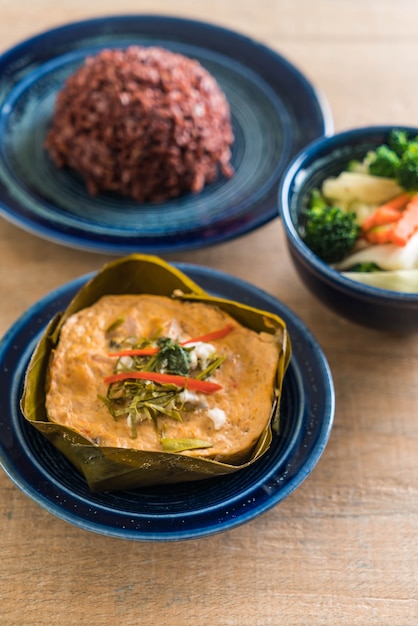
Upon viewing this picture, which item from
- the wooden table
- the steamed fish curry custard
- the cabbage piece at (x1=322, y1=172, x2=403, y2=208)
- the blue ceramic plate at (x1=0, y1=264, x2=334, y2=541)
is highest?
the cabbage piece at (x1=322, y1=172, x2=403, y2=208)

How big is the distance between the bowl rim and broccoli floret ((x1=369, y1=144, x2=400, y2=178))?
0.12 meters

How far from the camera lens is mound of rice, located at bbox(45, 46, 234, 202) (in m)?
2.25

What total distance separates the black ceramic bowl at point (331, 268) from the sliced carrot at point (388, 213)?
20 cm

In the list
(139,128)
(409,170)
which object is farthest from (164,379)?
(139,128)

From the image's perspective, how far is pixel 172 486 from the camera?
4.98 feet

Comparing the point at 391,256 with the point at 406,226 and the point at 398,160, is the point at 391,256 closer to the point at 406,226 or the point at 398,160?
the point at 406,226

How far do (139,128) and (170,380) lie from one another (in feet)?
3.36

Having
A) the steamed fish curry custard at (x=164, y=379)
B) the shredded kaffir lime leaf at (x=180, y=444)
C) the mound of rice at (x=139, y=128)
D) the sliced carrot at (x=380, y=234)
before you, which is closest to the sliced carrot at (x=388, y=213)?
the sliced carrot at (x=380, y=234)

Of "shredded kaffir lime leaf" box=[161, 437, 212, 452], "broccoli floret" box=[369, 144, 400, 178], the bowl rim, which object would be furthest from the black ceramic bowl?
"shredded kaffir lime leaf" box=[161, 437, 212, 452]

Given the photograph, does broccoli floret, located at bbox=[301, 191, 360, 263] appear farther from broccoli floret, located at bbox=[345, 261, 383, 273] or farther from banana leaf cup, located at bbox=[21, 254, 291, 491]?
banana leaf cup, located at bbox=[21, 254, 291, 491]

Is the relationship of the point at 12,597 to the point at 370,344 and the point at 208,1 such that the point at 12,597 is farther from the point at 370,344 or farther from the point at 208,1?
the point at 208,1

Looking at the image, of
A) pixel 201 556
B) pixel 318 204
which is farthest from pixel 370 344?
pixel 201 556

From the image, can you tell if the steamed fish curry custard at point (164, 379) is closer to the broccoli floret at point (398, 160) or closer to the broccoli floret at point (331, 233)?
the broccoli floret at point (331, 233)

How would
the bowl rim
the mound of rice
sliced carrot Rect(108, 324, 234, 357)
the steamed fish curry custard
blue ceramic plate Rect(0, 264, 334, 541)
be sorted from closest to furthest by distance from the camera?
blue ceramic plate Rect(0, 264, 334, 541)
the steamed fish curry custard
sliced carrot Rect(108, 324, 234, 357)
the bowl rim
the mound of rice
